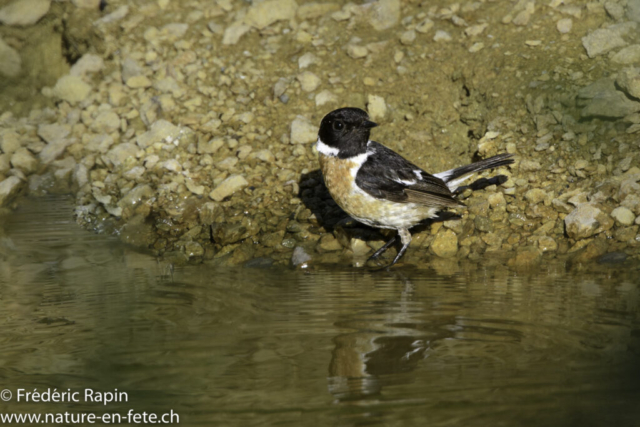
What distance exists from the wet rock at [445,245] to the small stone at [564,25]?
2.59 meters

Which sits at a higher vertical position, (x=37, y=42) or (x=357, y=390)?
(x=37, y=42)

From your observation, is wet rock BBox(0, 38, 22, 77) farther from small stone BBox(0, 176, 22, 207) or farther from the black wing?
the black wing

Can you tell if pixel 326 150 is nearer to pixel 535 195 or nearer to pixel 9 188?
pixel 535 195

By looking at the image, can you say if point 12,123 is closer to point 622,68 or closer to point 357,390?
point 357,390

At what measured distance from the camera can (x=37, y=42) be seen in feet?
26.0

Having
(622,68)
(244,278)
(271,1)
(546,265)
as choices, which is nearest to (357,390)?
(244,278)

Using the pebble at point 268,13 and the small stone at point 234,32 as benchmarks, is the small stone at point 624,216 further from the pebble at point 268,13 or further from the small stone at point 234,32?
the small stone at point 234,32

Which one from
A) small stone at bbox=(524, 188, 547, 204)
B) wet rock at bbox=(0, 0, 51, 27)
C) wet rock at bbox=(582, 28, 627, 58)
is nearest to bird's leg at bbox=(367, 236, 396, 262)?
small stone at bbox=(524, 188, 547, 204)

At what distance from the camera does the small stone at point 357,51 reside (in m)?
7.09

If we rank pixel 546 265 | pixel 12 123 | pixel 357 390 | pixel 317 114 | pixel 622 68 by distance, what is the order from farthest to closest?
pixel 12 123, pixel 317 114, pixel 622 68, pixel 546 265, pixel 357 390

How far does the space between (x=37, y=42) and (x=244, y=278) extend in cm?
460

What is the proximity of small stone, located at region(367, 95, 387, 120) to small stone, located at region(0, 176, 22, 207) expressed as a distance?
3.63 m

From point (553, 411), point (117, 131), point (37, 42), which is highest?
point (37, 42)

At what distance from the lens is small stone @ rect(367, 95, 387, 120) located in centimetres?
Answer: 660
